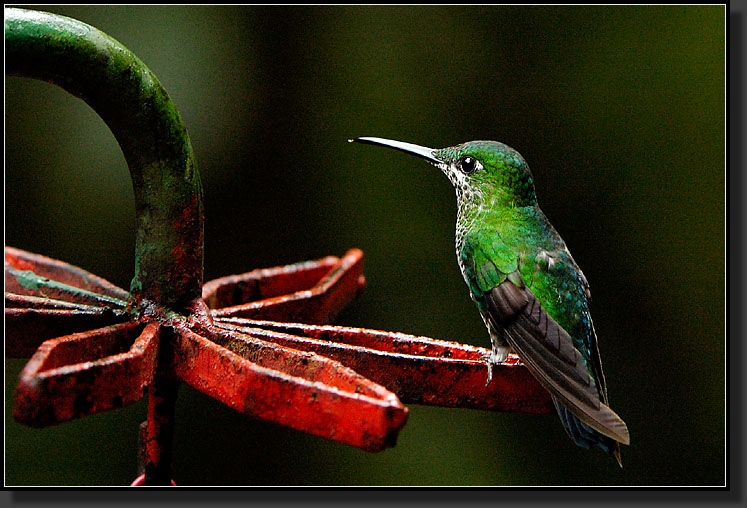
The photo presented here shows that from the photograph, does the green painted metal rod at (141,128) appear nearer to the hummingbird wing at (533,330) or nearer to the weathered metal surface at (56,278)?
the weathered metal surface at (56,278)

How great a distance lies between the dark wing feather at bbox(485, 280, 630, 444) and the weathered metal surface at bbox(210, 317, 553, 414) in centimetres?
4

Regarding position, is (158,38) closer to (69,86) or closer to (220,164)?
(220,164)

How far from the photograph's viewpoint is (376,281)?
266 cm

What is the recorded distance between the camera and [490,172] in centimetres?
162

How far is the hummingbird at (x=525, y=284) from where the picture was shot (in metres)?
1.24

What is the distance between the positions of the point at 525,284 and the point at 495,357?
0.27m

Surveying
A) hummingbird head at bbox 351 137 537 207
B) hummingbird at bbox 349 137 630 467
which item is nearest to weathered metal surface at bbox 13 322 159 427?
hummingbird at bbox 349 137 630 467

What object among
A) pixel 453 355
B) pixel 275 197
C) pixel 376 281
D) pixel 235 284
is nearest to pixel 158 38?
pixel 275 197

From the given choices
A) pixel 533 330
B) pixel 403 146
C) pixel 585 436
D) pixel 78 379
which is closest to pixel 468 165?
pixel 403 146

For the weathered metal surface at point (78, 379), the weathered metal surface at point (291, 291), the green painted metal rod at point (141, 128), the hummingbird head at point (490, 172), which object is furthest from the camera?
the hummingbird head at point (490, 172)

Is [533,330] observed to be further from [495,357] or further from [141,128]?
[141,128]

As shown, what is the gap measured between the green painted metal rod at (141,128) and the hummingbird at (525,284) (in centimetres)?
35

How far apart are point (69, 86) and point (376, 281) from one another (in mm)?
1704

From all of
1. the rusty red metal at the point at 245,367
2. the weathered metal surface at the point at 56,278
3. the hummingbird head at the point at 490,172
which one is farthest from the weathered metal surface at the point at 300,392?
the hummingbird head at the point at 490,172
